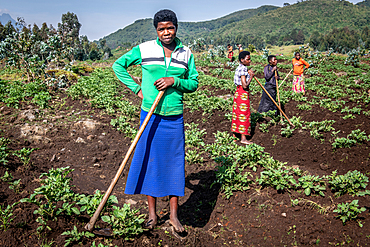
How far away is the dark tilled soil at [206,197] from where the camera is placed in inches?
95.2

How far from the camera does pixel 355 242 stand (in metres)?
2.39

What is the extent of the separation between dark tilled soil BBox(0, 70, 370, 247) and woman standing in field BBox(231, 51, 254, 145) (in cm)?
57

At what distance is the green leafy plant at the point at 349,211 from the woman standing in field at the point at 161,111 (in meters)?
1.69

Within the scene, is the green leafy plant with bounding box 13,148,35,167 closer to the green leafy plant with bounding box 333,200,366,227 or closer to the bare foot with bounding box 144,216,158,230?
the bare foot with bounding box 144,216,158,230

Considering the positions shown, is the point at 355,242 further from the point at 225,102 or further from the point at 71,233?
the point at 225,102

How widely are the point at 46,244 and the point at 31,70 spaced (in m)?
8.80

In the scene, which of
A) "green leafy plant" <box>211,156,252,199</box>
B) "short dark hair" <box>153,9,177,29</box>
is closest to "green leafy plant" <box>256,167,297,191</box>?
"green leafy plant" <box>211,156,252,199</box>

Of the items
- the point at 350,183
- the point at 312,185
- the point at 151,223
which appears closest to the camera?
the point at 151,223

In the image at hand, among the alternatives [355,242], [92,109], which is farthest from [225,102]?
[355,242]

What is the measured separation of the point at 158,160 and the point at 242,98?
3.17 meters

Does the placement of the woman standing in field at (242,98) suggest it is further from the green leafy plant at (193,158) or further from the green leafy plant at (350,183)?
the green leafy plant at (350,183)

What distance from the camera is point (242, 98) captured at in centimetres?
520

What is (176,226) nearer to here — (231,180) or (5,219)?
(231,180)

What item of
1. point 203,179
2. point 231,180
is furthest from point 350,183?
point 203,179
